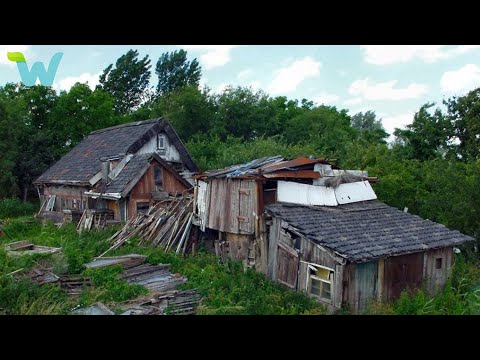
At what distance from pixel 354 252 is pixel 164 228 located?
8.35 metres

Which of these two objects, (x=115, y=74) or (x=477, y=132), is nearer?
(x=477, y=132)

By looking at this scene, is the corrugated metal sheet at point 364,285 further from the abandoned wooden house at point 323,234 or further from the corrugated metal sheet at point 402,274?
the corrugated metal sheet at point 402,274

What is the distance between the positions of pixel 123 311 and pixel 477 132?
17504 millimetres

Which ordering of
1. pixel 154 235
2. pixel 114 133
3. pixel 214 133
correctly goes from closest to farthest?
pixel 154 235, pixel 114 133, pixel 214 133

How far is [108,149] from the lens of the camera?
887 inches

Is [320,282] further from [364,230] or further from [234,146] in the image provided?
[234,146]

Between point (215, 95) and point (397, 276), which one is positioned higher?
point (215, 95)

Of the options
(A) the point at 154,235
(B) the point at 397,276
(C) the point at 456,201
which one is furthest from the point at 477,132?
(A) the point at 154,235

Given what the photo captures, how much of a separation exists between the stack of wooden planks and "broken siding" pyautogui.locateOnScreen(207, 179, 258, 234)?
1.57 metres

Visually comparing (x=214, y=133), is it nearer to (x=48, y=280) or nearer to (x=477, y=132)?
(x=477, y=132)

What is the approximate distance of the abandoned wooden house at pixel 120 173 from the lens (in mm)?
18938

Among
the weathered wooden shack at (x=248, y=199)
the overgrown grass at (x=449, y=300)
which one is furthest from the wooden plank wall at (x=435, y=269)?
the weathered wooden shack at (x=248, y=199)

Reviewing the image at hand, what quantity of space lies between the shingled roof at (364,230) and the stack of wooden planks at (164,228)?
4662 mm
